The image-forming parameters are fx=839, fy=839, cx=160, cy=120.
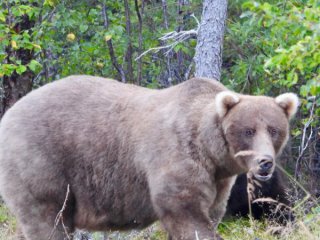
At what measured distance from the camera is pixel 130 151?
712 cm

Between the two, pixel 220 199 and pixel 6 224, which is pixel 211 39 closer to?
pixel 220 199

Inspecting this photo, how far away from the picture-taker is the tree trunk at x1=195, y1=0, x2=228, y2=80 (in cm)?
921

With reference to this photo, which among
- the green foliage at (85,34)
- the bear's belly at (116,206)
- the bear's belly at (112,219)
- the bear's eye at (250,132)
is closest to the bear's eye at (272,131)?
the bear's eye at (250,132)

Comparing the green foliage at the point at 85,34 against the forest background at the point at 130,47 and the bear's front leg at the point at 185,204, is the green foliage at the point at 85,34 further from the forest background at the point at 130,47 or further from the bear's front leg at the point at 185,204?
the bear's front leg at the point at 185,204

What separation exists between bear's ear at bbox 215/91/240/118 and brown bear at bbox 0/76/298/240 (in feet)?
0.04

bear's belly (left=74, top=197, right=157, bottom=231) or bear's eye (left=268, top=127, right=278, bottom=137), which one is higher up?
bear's eye (left=268, top=127, right=278, bottom=137)

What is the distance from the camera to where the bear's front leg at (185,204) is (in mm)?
6488

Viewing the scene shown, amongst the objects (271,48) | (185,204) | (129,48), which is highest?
(271,48)

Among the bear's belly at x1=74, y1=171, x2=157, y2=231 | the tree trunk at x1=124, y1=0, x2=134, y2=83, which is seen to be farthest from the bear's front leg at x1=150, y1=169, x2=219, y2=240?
the tree trunk at x1=124, y1=0, x2=134, y2=83

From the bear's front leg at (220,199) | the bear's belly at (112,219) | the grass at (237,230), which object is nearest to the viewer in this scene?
the bear's front leg at (220,199)

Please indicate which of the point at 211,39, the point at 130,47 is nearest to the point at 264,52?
the point at 130,47

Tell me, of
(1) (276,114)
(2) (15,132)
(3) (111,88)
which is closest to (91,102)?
(3) (111,88)

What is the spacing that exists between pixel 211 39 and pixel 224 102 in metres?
2.70

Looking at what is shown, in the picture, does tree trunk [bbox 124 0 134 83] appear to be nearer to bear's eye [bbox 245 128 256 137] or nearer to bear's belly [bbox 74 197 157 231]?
bear's belly [bbox 74 197 157 231]
